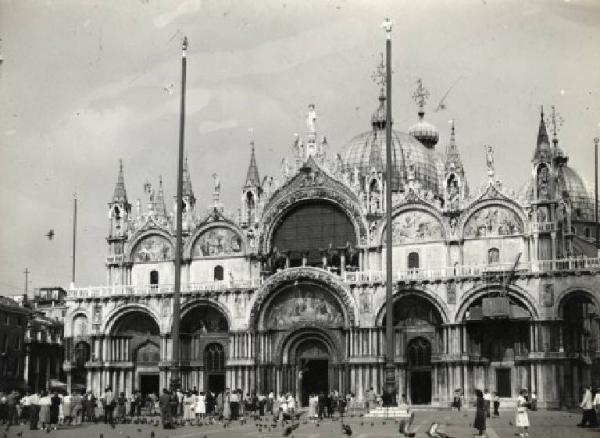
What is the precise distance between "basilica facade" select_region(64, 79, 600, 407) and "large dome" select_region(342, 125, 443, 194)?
2.24 ft

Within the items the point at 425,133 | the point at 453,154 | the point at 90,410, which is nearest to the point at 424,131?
the point at 425,133

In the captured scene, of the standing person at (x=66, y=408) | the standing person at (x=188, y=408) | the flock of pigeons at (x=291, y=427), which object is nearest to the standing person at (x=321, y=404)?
the flock of pigeons at (x=291, y=427)

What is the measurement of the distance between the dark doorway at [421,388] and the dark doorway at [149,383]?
18226mm

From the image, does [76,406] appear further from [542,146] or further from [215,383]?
[542,146]

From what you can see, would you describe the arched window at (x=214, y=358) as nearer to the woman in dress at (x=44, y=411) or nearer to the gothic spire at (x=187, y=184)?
the gothic spire at (x=187, y=184)

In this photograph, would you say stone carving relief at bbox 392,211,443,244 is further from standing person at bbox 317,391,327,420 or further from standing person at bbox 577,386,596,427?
standing person at bbox 577,386,596,427

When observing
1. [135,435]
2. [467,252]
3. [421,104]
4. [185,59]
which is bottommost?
[135,435]

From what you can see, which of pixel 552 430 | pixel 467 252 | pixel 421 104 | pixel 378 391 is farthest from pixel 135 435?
pixel 421 104

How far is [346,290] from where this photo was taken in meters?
63.8

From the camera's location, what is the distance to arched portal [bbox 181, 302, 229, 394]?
68938mm

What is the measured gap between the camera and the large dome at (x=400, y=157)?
3009 inches

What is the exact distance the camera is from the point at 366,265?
66000 mm

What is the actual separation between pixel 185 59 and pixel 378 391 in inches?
1044

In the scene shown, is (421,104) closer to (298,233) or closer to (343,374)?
(298,233)
